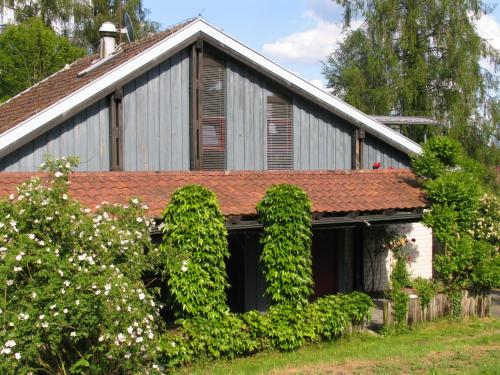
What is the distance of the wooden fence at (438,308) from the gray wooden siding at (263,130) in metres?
3.82

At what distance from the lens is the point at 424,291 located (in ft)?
41.8

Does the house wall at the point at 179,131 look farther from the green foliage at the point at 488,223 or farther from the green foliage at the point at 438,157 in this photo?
Answer: the green foliage at the point at 488,223

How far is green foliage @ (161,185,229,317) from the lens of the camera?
9.77m

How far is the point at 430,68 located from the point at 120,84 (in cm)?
1872

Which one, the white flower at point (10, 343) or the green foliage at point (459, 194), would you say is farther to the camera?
the green foliage at point (459, 194)

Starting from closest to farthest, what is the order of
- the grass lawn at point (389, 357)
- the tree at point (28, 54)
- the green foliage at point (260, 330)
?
1. the grass lawn at point (389, 357)
2. the green foliage at point (260, 330)
3. the tree at point (28, 54)

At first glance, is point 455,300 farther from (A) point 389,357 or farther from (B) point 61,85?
(B) point 61,85

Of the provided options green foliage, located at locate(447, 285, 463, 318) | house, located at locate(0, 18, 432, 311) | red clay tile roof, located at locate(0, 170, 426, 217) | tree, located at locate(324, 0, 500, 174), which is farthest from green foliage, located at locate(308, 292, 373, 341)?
tree, located at locate(324, 0, 500, 174)

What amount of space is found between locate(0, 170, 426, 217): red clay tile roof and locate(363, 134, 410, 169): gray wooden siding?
915 mm

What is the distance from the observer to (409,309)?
40.9 ft

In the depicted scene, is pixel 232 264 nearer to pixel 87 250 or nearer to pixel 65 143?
pixel 65 143

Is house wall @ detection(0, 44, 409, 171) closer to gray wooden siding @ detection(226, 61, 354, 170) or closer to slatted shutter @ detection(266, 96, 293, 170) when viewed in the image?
gray wooden siding @ detection(226, 61, 354, 170)

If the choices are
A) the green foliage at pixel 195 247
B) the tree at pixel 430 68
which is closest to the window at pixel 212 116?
the green foliage at pixel 195 247

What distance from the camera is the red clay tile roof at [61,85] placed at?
13344 millimetres
